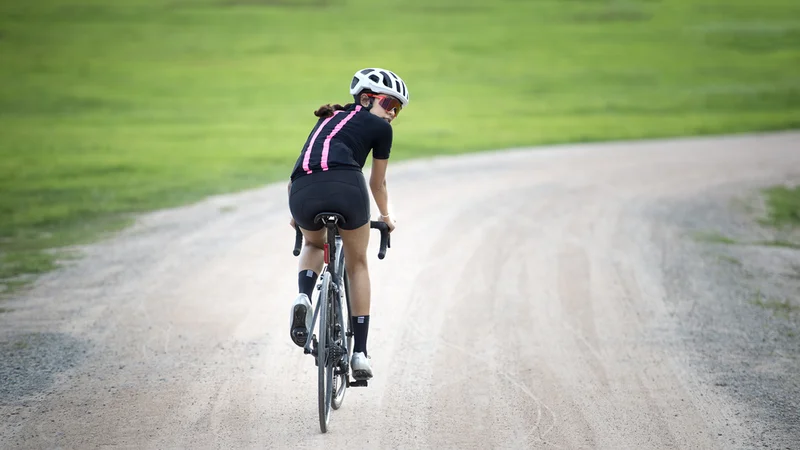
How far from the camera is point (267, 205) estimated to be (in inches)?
535

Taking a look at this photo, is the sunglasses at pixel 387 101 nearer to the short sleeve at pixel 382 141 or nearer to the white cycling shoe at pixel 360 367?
the short sleeve at pixel 382 141

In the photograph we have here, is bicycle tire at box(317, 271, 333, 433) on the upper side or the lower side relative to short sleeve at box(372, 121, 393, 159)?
lower

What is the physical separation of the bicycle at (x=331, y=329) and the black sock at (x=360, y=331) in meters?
0.08

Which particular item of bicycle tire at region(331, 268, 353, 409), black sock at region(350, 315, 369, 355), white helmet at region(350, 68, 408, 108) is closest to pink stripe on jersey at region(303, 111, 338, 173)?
white helmet at region(350, 68, 408, 108)

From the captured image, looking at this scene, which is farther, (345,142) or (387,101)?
(387,101)

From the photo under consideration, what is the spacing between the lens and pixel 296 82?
3622cm

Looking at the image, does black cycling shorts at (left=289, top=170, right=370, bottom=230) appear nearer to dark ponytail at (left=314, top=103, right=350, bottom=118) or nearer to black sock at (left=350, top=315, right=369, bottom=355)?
dark ponytail at (left=314, top=103, right=350, bottom=118)

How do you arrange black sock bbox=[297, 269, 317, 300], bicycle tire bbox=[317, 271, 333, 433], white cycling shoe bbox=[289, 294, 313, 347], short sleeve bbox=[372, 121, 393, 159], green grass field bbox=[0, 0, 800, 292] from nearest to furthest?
bicycle tire bbox=[317, 271, 333, 433]
white cycling shoe bbox=[289, 294, 313, 347]
short sleeve bbox=[372, 121, 393, 159]
black sock bbox=[297, 269, 317, 300]
green grass field bbox=[0, 0, 800, 292]

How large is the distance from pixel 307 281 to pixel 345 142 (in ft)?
2.81

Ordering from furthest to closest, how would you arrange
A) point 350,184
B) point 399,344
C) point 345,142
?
point 399,344, point 345,142, point 350,184

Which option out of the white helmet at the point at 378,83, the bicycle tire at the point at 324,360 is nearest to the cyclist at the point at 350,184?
the white helmet at the point at 378,83

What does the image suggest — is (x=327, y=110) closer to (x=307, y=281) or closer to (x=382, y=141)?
(x=382, y=141)

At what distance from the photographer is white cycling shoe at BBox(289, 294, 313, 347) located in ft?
16.8

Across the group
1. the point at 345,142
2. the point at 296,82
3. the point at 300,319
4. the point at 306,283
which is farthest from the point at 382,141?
the point at 296,82
